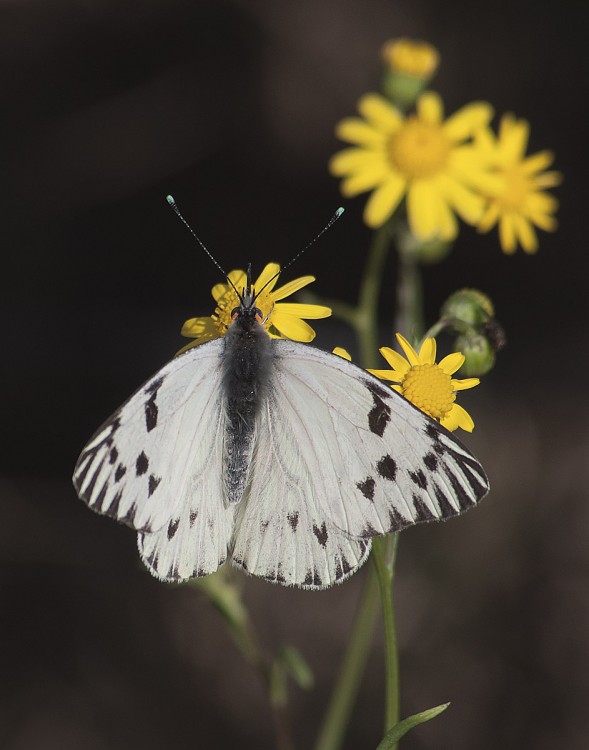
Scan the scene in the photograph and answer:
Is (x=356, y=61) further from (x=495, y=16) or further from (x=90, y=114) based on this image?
(x=90, y=114)

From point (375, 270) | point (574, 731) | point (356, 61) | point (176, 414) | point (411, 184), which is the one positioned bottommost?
point (574, 731)

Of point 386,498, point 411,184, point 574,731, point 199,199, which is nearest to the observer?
point 386,498

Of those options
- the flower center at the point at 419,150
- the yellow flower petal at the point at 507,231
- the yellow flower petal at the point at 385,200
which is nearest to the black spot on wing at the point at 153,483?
the yellow flower petal at the point at 385,200

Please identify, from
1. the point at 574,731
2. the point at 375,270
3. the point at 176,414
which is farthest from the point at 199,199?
the point at 574,731

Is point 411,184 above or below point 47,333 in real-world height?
below

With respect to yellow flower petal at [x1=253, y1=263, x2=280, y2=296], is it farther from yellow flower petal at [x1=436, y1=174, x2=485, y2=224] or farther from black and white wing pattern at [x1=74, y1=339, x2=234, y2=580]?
yellow flower petal at [x1=436, y1=174, x2=485, y2=224]

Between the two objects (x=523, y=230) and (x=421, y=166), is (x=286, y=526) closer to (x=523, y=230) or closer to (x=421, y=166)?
(x=421, y=166)
